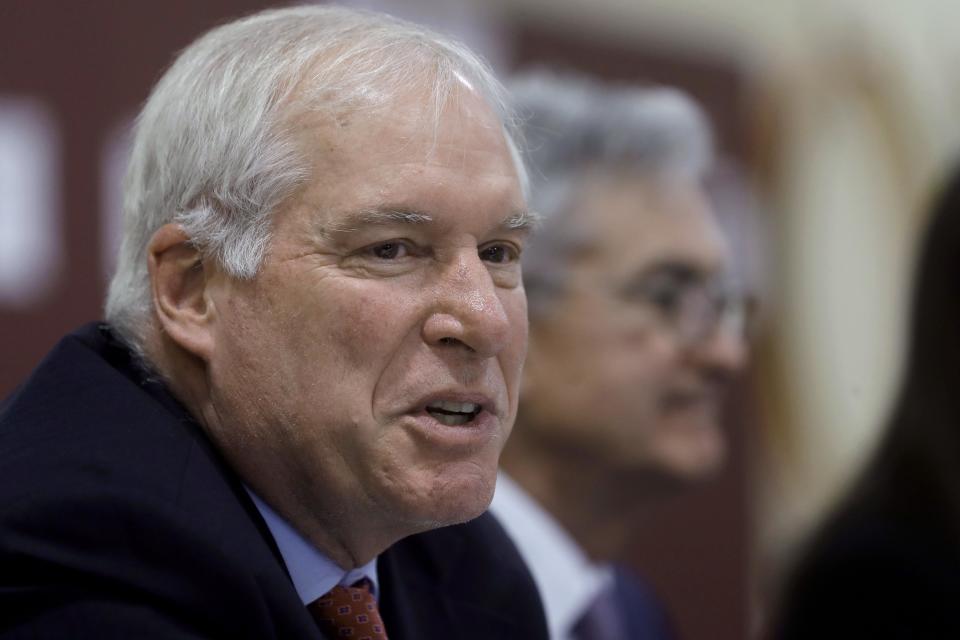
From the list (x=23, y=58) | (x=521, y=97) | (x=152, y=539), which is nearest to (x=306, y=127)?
(x=152, y=539)

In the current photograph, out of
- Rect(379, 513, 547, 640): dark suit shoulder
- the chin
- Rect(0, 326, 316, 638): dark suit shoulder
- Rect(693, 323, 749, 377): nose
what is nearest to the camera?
Rect(0, 326, 316, 638): dark suit shoulder

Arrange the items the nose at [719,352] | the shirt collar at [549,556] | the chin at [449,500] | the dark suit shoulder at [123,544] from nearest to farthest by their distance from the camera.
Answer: the dark suit shoulder at [123,544]
the chin at [449,500]
the shirt collar at [549,556]
the nose at [719,352]

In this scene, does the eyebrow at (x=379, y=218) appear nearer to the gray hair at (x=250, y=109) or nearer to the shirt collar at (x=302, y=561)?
the gray hair at (x=250, y=109)

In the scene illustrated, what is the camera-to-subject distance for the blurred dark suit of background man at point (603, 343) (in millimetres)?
3656

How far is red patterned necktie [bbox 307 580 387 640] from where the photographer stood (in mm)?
2006

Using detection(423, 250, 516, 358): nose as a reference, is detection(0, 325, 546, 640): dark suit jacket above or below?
below

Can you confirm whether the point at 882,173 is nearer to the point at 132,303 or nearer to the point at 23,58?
the point at 23,58

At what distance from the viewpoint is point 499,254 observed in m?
2.12

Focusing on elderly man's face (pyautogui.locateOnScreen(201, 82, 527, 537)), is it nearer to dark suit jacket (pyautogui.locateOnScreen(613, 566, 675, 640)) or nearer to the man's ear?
the man's ear

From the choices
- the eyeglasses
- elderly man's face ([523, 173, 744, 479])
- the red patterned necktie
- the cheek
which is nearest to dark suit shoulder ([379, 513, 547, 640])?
the red patterned necktie

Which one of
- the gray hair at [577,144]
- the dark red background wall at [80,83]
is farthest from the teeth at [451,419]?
the dark red background wall at [80,83]

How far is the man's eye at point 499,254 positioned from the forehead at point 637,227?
162cm

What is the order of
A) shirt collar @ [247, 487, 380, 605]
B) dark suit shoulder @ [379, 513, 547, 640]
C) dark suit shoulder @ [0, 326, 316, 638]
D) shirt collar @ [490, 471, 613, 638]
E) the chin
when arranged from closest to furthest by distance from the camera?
dark suit shoulder @ [0, 326, 316, 638] < the chin < shirt collar @ [247, 487, 380, 605] < dark suit shoulder @ [379, 513, 547, 640] < shirt collar @ [490, 471, 613, 638]

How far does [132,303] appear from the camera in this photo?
82.7 inches
